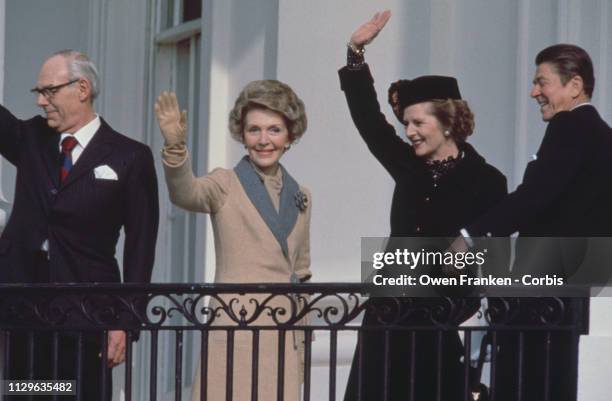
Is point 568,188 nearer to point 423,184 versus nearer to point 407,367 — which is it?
point 423,184

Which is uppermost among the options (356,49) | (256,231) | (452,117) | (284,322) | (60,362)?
(356,49)

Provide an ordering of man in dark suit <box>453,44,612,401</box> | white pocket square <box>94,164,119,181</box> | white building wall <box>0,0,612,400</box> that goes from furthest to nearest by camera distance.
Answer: white building wall <box>0,0,612,400</box>, white pocket square <box>94,164,119,181</box>, man in dark suit <box>453,44,612,401</box>

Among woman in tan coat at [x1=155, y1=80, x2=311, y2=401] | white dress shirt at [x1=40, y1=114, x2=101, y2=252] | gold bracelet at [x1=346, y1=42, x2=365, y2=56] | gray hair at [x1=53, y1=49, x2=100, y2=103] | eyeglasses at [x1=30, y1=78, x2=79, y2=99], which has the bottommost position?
woman in tan coat at [x1=155, y1=80, x2=311, y2=401]

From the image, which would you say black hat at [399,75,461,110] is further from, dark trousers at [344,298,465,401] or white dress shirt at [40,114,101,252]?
white dress shirt at [40,114,101,252]

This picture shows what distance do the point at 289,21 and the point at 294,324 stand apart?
2.57 meters

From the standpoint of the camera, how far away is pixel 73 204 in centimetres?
962

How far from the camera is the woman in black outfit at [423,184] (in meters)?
9.55

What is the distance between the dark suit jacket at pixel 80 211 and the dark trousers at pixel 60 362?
0.83 feet

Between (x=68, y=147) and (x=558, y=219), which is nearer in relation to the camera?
(x=558, y=219)

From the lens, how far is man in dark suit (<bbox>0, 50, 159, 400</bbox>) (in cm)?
958

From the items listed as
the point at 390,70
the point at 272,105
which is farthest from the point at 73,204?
the point at 390,70

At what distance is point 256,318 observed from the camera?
30.0 feet

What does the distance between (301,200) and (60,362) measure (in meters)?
1.17

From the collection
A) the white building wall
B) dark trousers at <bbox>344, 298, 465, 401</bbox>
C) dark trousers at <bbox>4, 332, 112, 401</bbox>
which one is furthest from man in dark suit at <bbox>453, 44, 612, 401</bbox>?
the white building wall
